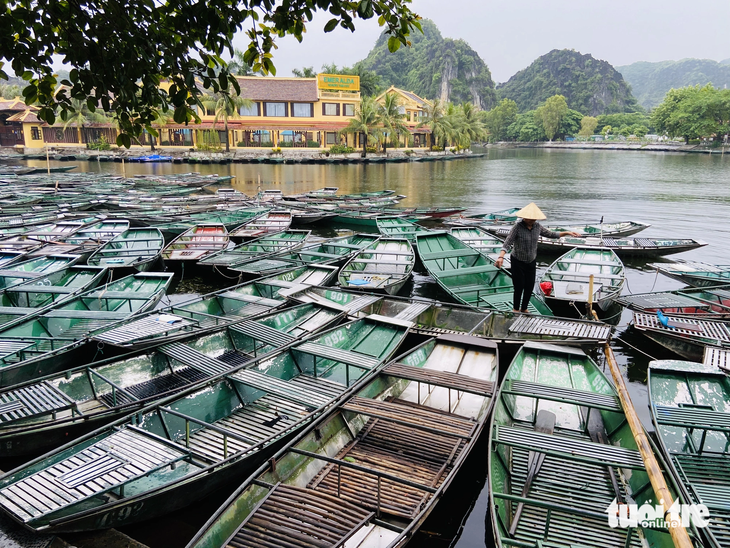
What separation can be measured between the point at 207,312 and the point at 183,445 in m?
4.52

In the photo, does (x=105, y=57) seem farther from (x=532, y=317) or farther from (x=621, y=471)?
(x=532, y=317)

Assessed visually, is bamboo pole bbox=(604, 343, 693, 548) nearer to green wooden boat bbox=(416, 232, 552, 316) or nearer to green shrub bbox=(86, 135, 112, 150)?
green wooden boat bbox=(416, 232, 552, 316)

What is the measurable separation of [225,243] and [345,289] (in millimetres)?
6431

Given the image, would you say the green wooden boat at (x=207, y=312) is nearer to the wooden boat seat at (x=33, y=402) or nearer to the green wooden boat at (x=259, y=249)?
the wooden boat seat at (x=33, y=402)

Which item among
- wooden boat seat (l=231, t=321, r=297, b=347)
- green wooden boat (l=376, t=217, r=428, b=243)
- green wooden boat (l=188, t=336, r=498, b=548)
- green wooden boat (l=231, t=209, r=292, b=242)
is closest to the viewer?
green wooden boat (l=188, t=336, r=498, b=548)

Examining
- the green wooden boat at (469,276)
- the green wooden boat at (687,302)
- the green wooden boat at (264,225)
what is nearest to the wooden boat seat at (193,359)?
the green wooden boat at (469,276)

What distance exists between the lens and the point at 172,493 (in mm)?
5137

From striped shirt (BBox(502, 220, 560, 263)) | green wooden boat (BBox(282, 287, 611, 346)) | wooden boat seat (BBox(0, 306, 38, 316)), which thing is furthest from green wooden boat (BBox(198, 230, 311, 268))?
striped shirt (BBox(502, 220, 560, 263))

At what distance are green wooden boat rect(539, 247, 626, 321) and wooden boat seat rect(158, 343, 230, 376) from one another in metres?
→ 6.85

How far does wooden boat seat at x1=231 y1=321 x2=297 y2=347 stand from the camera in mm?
8188

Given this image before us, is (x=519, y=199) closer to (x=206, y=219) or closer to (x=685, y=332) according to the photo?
(x=206, y=219)

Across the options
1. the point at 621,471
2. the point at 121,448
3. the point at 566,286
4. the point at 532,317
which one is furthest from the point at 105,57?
the point at 566,286

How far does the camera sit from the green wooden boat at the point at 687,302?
1030 cm

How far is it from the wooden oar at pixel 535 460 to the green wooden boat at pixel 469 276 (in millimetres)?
4124
